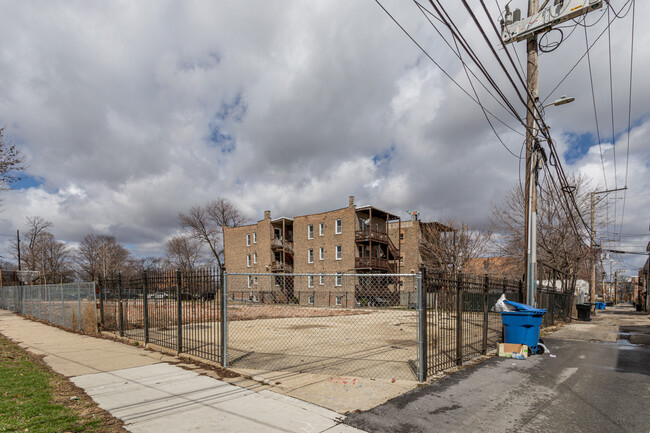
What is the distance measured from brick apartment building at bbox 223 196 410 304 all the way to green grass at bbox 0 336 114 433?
90.3ft

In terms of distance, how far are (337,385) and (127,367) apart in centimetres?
450

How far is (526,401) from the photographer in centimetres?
574

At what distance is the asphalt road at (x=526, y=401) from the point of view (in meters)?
4.76

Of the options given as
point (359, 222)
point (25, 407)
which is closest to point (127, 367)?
point (25, 407)

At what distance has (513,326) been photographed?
30.8 ft

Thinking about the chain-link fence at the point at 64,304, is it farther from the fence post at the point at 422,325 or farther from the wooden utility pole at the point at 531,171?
the wooden utility pole at the point at 531,171

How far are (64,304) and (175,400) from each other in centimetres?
1234

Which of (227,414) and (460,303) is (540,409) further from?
(227,414)

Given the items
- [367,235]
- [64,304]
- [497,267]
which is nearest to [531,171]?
[64,304]

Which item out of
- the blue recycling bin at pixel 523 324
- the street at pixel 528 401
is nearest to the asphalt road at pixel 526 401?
the street at pixel 528 401

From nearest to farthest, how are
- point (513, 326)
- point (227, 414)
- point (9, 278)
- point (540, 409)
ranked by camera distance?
point (227, 414)
point (540, 409)
point (513, 326)
point (9, 278)

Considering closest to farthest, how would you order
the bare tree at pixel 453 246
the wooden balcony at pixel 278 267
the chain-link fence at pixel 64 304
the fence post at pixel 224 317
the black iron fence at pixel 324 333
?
the fence post at pixel 224 317, the black iron fence at pixel 324 333, the chain-link fence at pixel 64 304, the bare tree at pixel 453 246, the wooden balcony at pixel 278 267

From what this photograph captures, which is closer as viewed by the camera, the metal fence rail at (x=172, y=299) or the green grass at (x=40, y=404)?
the green grass at (x=40, y=404)

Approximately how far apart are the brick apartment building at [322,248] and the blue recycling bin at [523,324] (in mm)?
23423
